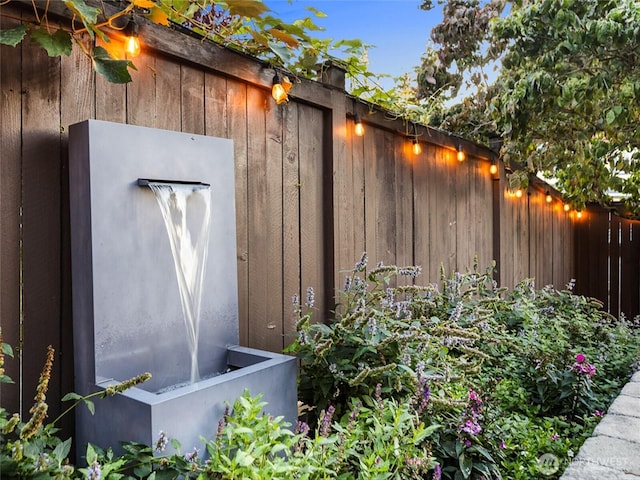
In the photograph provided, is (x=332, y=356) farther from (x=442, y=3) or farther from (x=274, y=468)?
(x=442, y=3)

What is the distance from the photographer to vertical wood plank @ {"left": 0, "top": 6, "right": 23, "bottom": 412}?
→ 1421 mm

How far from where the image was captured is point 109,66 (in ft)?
4.86

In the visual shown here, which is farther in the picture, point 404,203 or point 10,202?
point 404,203

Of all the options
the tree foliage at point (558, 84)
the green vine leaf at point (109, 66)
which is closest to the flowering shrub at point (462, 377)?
the green vine leaf at point (109, 66)

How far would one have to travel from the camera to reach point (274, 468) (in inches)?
45.6

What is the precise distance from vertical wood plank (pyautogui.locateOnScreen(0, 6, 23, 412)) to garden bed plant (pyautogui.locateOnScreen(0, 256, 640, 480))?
0.72 ft

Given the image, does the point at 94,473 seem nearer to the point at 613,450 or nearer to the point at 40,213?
the point at 40,213

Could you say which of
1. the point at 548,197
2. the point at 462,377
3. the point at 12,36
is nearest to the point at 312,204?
the point at 462,377

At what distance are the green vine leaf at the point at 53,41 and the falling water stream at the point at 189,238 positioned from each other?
1.60 feet

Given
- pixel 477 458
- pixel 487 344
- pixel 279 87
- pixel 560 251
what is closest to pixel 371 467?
pixel 477 458

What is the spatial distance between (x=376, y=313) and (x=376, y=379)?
0.86ft

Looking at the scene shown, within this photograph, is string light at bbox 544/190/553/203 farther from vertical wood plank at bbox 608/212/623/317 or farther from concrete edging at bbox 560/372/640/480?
concrete edging at bbox 560/372/640/480

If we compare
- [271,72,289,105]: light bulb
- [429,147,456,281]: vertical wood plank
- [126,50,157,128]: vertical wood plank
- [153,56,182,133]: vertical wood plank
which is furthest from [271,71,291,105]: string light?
[429,147,456,281]: vertical wood plank

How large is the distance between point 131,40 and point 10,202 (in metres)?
0.68
